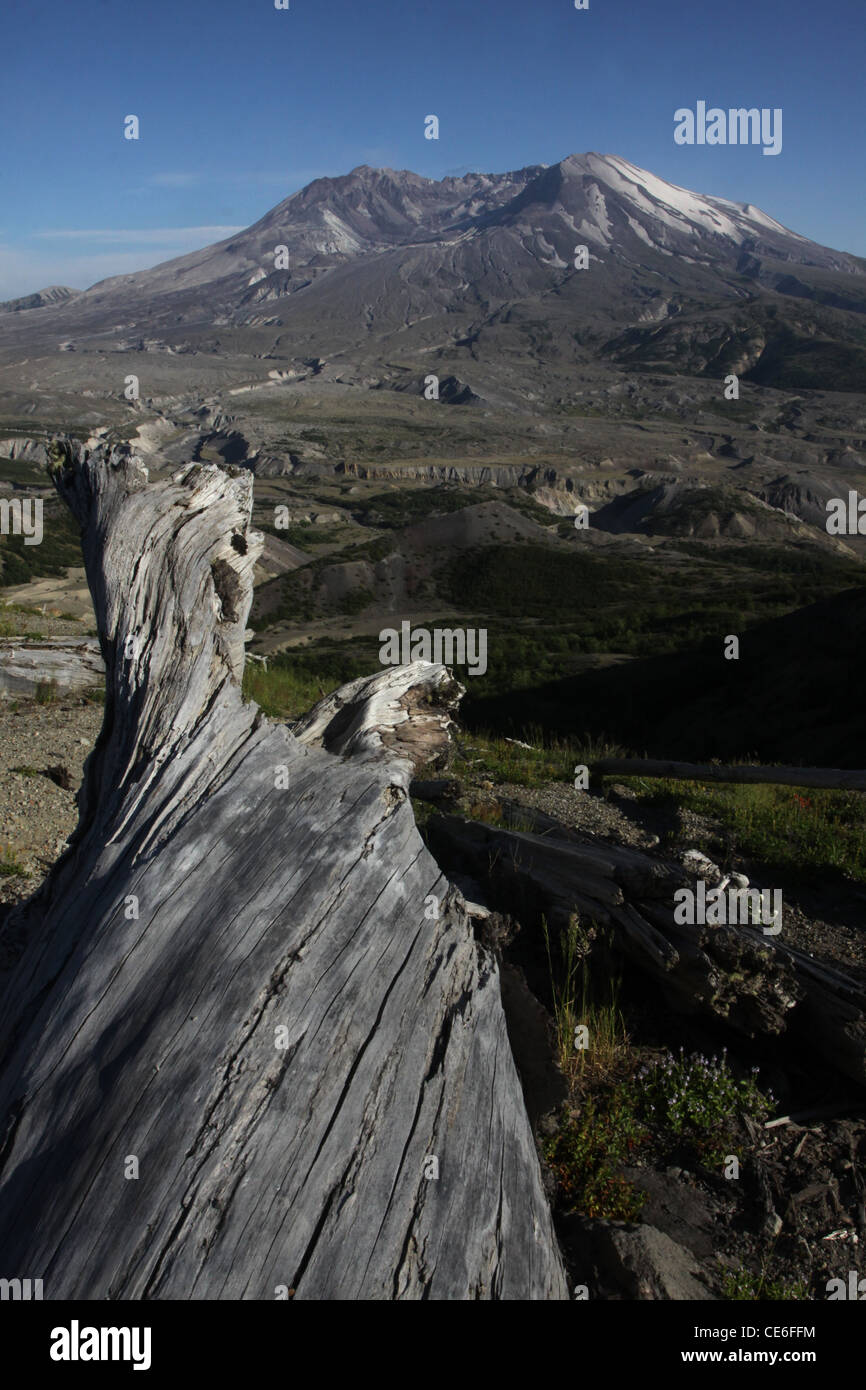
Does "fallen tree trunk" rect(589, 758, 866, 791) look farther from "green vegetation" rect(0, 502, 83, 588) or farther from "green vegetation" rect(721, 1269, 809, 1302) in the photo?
"green vegetation" rect(0, 502, 83, 588)

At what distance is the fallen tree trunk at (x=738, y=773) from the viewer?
9016mm

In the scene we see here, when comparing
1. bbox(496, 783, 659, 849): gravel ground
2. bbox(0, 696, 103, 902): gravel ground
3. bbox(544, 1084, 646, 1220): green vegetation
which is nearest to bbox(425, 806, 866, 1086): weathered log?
bbox(544, 1084, 646, 1220): green vegetation

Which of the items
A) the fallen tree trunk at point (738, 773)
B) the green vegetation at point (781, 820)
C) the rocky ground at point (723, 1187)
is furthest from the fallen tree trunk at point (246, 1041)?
the fallen tree trunk at point (738, 773)

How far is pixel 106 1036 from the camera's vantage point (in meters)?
3.01

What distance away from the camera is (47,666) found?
11.7 m

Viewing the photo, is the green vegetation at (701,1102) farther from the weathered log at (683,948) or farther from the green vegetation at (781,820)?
the green vegetation at (781,820)

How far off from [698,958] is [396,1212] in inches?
78.7

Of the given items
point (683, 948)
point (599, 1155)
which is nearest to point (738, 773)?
point (683, 948)

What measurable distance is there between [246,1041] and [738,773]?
8.10m

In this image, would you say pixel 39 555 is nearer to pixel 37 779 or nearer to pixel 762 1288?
pixel 37 779

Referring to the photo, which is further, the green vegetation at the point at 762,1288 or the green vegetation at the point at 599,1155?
Result: the green vegetation at the point at 599,1155

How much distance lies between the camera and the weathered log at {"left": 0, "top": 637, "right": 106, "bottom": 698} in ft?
37.5

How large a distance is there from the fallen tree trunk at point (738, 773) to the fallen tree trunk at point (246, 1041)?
622cm

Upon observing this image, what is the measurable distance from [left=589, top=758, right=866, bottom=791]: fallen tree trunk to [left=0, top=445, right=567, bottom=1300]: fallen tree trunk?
→ 6215 mm
